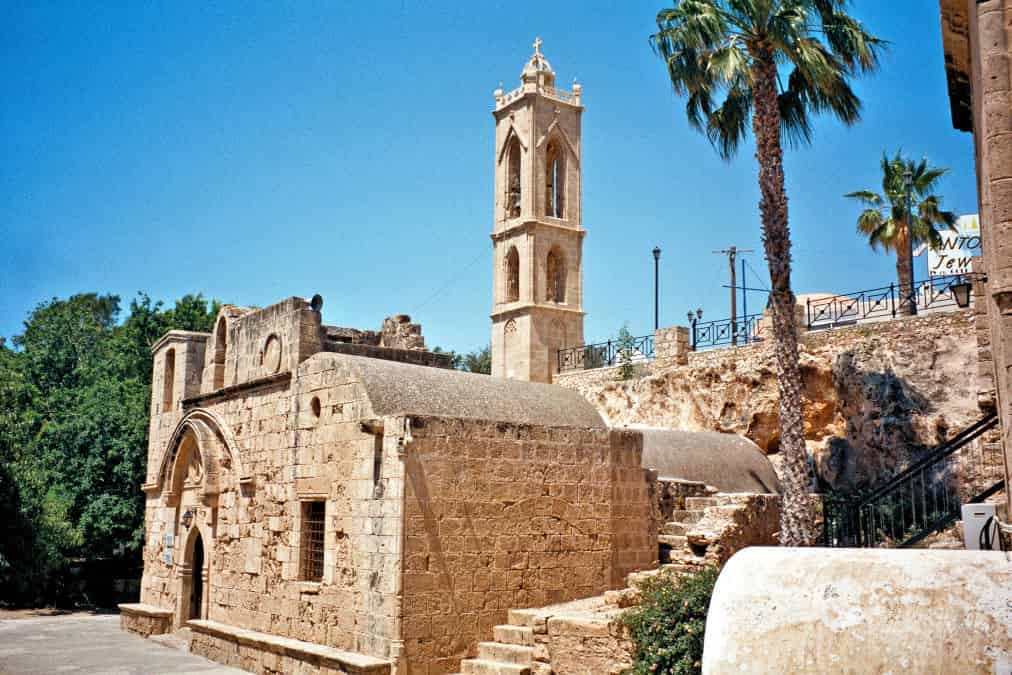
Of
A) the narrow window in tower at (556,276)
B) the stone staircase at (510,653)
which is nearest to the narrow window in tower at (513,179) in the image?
the narrow window in tower at (556,276)

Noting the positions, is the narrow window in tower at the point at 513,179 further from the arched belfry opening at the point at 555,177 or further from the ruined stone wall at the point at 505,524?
the ruined stone wall at the point at 505,524

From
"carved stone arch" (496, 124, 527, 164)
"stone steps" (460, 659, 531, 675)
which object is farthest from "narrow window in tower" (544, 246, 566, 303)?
"stone steps" (460, 659, 531, 675)

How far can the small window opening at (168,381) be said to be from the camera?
1848 centimetres

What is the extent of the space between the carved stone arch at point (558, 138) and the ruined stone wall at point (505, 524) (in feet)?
57.7

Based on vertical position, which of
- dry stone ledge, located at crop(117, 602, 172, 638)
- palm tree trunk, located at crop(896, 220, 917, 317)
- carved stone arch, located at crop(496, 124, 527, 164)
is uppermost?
carved stone arch, located at crop(496, 124, 527, 164)

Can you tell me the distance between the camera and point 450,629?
406 inches

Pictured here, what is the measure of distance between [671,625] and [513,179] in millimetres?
21716

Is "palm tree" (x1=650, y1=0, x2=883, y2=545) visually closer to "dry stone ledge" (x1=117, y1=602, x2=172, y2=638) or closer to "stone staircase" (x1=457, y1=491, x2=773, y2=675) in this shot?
"stone staircase" (x1=457, y1=491, x2=773, y2=675)

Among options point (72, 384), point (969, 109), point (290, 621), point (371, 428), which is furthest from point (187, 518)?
point (72, 384)

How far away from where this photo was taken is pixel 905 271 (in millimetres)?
22156

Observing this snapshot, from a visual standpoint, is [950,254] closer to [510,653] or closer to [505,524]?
[505,524]

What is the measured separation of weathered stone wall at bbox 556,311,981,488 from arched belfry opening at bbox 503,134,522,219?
11.5 metres

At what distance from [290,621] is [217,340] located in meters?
5.86

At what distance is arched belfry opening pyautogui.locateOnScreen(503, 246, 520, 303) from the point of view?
1118 inches
